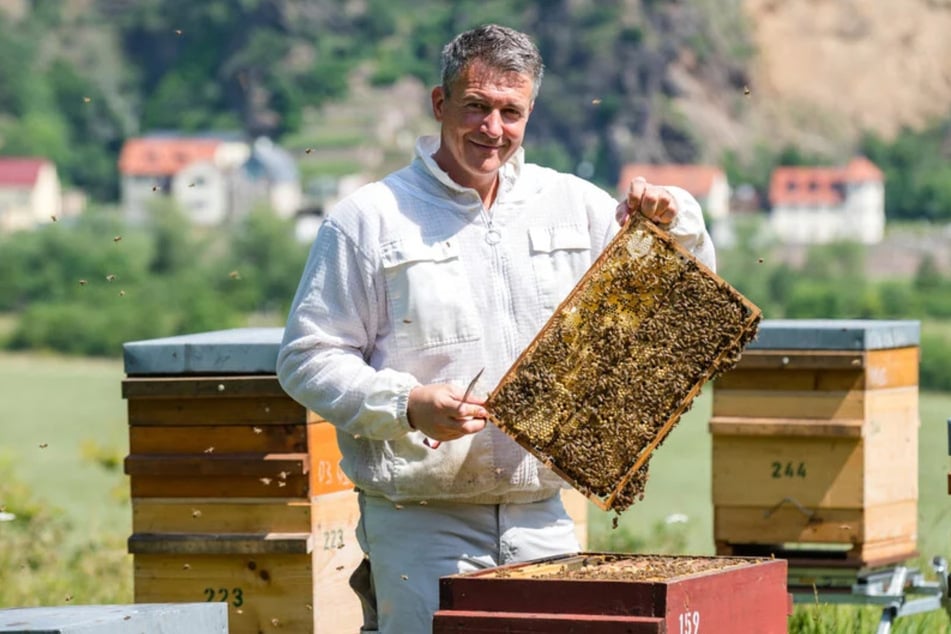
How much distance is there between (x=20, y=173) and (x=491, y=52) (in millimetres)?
153224

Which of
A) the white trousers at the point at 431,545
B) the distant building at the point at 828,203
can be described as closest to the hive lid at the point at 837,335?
the white trousers at the point at 431,545

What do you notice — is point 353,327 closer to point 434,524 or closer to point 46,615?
point 434,524

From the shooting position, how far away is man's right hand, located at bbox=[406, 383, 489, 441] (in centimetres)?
473

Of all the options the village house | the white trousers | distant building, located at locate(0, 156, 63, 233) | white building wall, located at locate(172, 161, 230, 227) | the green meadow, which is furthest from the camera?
distant building, located at locate(0, 156, 63, 233)

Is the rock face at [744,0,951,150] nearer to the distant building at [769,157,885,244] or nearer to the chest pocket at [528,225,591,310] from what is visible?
the distant building at [769,157,885,244]

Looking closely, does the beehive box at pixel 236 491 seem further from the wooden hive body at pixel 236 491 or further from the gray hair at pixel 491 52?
the gray hair at pixel 491 52

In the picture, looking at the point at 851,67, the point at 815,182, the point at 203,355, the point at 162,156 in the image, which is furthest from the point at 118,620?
the point at 851,67

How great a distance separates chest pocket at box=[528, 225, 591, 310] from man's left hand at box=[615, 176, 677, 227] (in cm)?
22

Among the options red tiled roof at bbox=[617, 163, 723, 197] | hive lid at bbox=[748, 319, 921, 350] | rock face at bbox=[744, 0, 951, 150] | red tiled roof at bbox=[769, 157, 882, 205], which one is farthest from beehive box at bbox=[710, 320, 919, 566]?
rock face at bbox=[744, 0, 951, 150]

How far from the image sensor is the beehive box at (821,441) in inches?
308

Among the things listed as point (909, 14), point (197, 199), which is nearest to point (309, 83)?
point (197, 199)

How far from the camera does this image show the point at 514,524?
513 cm

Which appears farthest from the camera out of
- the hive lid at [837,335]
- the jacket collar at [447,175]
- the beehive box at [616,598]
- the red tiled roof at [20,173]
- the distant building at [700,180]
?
the red tiled roof at [20,173]

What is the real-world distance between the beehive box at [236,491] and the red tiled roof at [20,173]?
14933 cm
